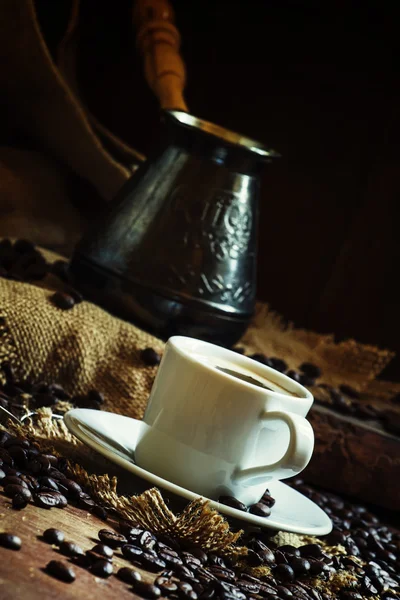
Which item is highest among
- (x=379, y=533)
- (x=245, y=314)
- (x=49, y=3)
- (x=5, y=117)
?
(x=49, y=3)

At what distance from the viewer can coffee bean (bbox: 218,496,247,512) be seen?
98 centimetres

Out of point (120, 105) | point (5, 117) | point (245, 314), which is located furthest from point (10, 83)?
point (245, 314)

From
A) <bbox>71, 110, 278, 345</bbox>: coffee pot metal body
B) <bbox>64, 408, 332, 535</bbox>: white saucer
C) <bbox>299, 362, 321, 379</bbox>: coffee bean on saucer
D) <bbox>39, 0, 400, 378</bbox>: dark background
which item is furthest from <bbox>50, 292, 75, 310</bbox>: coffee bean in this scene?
<bbox>39, 0, 400, 378</bbox>: dark background

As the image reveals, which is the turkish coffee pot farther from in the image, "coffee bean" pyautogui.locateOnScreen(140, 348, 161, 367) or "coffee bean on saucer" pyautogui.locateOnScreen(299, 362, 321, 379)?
"coffee bean on saucer" pyautogui.locateOnScreen(299, 362, 321, 379)

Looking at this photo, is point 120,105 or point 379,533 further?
point 120,105

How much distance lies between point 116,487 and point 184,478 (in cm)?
9

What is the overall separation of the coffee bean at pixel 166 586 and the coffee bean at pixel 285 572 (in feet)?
0.64

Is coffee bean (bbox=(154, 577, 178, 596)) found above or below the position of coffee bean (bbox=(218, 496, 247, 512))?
below

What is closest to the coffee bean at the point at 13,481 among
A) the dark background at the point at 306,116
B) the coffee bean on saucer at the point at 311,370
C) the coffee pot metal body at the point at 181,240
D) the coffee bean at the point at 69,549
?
the coffee bean at the point at 69,549

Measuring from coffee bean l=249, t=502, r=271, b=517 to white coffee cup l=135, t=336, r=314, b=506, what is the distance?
0.02m

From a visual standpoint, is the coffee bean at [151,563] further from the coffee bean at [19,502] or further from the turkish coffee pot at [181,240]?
the turkish coffee pot at [181,240]

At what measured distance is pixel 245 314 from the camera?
5.46 ft

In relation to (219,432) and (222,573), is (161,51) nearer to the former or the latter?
(219,432)

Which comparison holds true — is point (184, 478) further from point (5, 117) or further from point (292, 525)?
point (5, 117)
